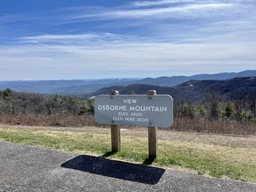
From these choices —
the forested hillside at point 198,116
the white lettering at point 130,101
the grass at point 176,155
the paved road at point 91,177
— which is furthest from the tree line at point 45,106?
the paved road at point 91,177

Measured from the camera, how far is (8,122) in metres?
16.1

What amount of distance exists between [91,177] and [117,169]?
0.49m

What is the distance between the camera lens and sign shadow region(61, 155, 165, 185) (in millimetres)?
5091

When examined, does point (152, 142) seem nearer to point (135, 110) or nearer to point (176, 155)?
point (135, 110)

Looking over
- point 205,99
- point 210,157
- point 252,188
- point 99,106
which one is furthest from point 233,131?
point 205,99

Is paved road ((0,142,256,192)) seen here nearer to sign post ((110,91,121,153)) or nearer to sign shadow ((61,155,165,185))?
sign shadow ((61,155,165,185))

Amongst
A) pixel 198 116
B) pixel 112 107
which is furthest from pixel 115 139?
pixel 198 116

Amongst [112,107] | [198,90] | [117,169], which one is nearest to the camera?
[117,169]

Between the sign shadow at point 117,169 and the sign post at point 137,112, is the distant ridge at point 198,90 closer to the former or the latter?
the sign post at point 137,112

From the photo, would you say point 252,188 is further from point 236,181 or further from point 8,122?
point 8,122

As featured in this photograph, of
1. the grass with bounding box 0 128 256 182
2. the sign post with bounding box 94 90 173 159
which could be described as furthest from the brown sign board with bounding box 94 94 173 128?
the grass with bounding box 0 128 256 182

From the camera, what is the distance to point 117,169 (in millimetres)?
5457

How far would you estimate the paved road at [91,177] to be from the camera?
15.5ft

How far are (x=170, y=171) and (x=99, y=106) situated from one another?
1966 millimetres
